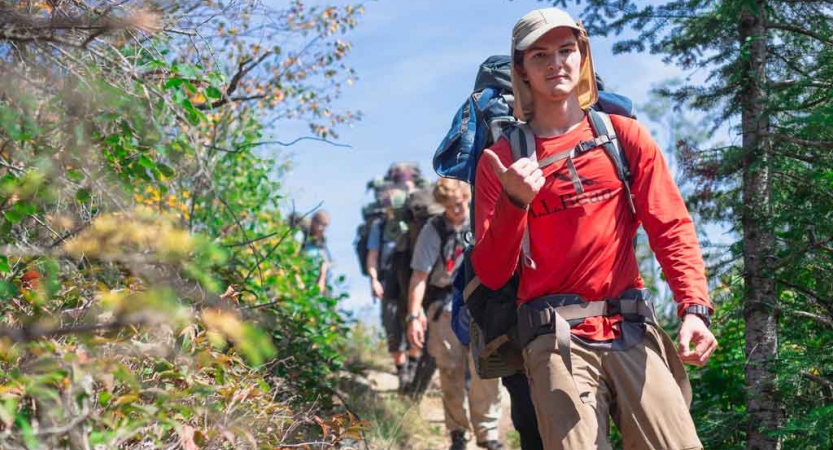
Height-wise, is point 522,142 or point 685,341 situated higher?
point 522,142

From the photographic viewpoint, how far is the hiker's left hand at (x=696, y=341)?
3.35 meters

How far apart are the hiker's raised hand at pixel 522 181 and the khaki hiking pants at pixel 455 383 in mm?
4044

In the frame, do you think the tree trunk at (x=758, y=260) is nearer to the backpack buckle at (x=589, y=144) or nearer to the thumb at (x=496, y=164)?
the backpack buckle at (x=589, y=144)

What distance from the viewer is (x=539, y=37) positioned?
383cm

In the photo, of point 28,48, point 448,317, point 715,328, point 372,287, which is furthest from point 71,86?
point 372,287

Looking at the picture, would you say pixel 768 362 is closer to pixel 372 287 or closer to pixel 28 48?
pixel 28 48

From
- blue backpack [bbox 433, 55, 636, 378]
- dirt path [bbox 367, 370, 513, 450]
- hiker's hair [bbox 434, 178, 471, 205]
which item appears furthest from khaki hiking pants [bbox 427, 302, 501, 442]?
blue backpack [bbox 433, 55, 636, 378]

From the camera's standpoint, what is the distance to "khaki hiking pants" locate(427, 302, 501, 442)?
729 cm

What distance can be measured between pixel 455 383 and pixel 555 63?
13.7 ft

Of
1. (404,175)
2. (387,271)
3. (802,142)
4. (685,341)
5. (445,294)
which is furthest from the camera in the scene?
(404,175)

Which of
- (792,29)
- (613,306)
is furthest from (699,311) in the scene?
(792,29)

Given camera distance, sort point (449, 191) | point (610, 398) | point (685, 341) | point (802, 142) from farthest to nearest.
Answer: point (449, 191) → point (802, 142) → point (610, 398) → point (685, 341)

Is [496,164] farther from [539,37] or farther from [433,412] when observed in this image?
[433,412]

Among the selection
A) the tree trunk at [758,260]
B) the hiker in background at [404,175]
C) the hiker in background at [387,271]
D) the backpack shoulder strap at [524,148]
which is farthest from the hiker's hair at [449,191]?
the hiker in background at [404,175]
